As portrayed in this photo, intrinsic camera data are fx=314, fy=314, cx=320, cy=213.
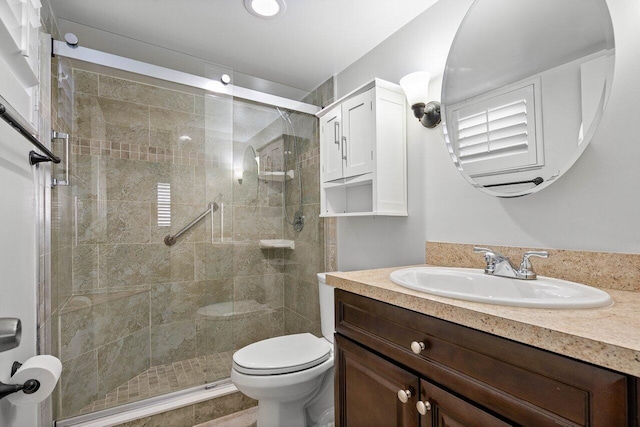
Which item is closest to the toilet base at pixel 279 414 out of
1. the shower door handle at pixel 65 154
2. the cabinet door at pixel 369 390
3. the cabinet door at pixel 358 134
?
the cabinet door at pixel 369 390

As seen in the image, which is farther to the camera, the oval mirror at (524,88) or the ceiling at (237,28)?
the ceiling at (237,28)

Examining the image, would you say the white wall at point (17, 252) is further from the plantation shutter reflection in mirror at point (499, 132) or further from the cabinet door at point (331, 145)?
the plantation shutter reflection in mirror at point (499, 132)

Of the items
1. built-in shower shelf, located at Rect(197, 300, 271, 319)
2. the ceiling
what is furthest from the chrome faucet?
built-in shower shelf, located at Rect(197, 300, 271, 319)

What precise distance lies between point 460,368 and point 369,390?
0.38 meters

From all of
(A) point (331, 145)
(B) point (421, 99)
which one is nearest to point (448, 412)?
(B) point (421, 99)

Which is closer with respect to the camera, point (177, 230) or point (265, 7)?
point (265, 7)

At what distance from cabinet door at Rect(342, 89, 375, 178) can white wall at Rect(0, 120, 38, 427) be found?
1385 mm

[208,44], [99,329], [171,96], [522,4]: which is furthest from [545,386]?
[171,96]

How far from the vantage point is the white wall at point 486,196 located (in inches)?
36.9

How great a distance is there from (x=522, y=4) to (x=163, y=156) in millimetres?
2341

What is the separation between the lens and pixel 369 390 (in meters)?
1.01

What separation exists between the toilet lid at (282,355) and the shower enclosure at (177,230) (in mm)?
441

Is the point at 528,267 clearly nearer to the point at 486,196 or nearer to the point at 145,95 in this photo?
the point at 486,196

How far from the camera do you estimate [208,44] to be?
194 centimetres
